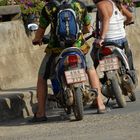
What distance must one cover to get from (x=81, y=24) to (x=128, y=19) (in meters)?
1.45

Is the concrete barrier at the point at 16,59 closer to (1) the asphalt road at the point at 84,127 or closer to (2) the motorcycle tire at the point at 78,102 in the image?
(1) the asphalt road at the point at 84,127

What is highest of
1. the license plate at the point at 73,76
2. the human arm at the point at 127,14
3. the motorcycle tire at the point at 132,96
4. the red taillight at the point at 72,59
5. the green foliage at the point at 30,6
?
the human arm at the point at 127,14

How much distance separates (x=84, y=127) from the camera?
8.27 m

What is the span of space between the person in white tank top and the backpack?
762 mm

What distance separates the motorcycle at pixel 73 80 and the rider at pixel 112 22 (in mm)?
816

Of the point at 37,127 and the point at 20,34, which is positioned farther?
the point at 20,34

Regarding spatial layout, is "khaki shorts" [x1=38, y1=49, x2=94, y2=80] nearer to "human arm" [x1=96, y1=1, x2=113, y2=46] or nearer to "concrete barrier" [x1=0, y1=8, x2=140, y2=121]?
"human arm" [x1=96, y1=1, x2=113, y2=46]

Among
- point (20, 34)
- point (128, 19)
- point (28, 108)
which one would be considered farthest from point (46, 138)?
point (20, 34)

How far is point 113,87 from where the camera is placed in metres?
9.38

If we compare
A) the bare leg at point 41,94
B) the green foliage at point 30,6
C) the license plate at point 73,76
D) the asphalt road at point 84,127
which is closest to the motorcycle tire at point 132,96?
the asphalt road at point 84,127

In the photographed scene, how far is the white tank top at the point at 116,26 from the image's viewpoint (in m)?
9.62

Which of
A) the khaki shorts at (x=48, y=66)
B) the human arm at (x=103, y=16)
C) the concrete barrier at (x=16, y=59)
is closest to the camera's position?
the khaki shorts at (x=48, y=66)

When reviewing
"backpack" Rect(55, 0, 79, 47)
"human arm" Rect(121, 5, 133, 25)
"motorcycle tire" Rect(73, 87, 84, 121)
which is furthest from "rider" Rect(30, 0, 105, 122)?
"human arm" Rect(121, 5, 133, 25)

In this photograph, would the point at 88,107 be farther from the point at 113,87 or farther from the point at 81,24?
the point at 81,24
